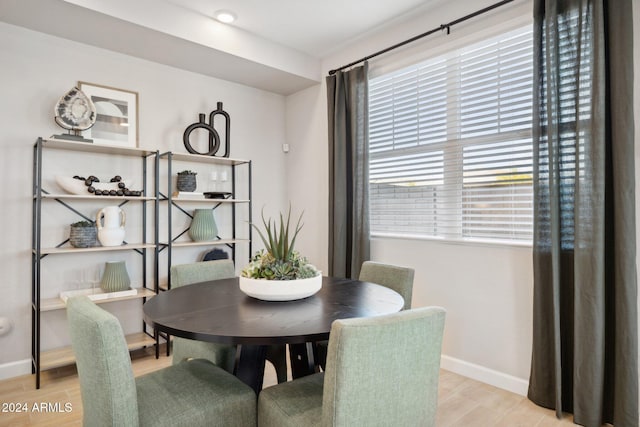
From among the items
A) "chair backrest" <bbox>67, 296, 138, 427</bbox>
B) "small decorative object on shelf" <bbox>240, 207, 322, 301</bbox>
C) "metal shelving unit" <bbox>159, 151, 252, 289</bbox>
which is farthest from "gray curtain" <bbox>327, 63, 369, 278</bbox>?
"chair backrest" <bbox>67, 296, 138, 427</bbox>

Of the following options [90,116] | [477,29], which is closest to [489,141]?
[477,29]

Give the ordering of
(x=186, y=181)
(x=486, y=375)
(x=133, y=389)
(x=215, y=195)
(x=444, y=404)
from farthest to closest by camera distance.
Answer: (x=215, y=195), (x=186, y=181), (x=486, y=375), (x=444, y=404), (x=133, y=389)

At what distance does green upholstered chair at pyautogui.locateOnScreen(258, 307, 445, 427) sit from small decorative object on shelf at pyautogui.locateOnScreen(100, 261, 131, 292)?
80.6 inches

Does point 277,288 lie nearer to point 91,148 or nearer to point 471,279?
point 471,279

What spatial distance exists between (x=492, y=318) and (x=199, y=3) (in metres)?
2.99

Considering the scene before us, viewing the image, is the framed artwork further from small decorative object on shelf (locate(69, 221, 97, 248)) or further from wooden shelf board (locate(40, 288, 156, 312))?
wooden shelf board (locate(40, 288, 156, 312))

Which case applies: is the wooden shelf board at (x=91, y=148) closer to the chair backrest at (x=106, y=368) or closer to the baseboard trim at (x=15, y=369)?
the baseboard trim at (x=15, y=369)

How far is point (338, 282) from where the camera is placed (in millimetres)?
2303

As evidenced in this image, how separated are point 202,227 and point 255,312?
1951 millimetres

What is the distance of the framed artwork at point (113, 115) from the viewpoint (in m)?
2.99

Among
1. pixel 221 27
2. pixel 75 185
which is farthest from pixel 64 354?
pixel 221 27

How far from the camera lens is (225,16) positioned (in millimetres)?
2959

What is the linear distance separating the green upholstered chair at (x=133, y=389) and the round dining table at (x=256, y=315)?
0.19m

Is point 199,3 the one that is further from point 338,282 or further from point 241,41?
point 338,282
